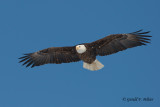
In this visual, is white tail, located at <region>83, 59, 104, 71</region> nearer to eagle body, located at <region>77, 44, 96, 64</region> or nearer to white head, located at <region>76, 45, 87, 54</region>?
eagle body, located at <region>77, 44, 96, 64</region>

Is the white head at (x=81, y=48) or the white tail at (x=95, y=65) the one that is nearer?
the white head at (x=81, y=48)

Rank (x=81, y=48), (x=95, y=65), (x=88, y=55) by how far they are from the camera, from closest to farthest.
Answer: (x=81, y=48)
(x=88, y=55)
(x=95, y=65)

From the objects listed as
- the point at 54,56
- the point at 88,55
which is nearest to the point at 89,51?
the point at 88,55

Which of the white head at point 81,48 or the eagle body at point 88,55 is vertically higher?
the white head at point 81,48

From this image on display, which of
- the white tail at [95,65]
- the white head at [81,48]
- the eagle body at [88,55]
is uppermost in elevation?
the white head at [81,48]

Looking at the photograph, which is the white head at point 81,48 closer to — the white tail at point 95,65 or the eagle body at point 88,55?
the eagle body at point 88,55

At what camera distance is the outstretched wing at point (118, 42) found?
41.2 feet

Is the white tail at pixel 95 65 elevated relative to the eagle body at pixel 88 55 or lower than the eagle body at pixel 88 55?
lower

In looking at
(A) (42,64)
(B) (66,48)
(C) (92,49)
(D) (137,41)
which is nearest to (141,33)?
(D) (137,41)

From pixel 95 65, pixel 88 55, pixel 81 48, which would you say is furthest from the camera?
pixel 95 65

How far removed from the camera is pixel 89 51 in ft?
41.7

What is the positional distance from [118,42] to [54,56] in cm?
224

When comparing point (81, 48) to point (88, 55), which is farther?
point (88, 55)

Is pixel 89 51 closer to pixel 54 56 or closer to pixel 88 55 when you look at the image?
pixel 88 55
